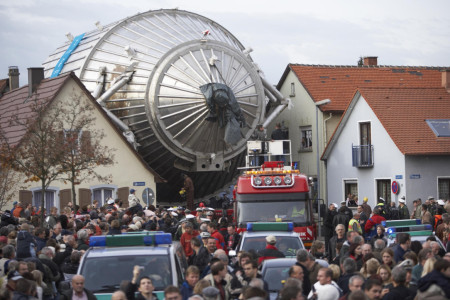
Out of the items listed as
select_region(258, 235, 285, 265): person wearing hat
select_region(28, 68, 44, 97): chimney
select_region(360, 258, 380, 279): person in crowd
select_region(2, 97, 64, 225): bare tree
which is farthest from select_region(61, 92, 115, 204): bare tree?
select_region(360, 258, 380, 279): person in crowd

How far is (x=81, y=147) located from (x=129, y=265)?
1854 cm

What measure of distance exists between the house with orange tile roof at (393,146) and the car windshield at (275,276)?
23.0 m

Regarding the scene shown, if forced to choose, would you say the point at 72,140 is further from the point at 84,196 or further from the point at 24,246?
the point at 24,246

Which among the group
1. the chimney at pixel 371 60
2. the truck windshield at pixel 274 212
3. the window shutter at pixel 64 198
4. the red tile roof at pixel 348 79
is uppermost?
the chimney at pixel 371 60

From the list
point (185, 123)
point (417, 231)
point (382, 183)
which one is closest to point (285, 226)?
point (417, 231)

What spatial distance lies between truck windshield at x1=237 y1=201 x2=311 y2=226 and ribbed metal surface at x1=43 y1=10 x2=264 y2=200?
13069mm

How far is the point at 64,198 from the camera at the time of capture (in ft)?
120

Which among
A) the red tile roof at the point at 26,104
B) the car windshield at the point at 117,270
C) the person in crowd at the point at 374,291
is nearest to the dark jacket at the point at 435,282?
the person in crowd at the point at 374,291

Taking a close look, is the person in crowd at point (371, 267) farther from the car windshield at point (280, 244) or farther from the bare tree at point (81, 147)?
the bare tree at point (81, 147)

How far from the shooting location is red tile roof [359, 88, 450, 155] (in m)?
38.0

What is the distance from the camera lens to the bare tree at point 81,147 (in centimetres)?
3030

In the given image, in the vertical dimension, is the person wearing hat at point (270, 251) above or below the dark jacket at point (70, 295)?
above

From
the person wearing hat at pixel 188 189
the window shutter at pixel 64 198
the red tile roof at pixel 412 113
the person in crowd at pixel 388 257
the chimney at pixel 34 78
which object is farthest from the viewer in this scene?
the chimney at pixel 34 78

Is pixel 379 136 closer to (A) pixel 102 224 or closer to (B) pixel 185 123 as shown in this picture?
(B) pixel 185 123
